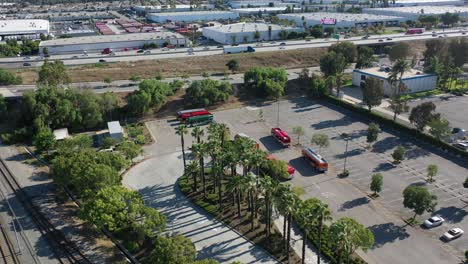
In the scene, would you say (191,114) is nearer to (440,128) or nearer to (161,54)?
(440,128)

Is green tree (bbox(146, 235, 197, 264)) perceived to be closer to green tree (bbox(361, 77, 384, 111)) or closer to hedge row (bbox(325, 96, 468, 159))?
hedge row (bbox(325, 96, 468, 159))

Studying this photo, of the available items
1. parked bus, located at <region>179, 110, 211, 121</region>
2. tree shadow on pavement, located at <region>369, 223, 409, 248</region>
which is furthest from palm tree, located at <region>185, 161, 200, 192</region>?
parked bus, located at <region>179, 110, 211, 121</region>

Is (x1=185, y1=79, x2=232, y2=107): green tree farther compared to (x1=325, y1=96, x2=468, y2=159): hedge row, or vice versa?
(x1=185, y1=79, x2=232, y2=107): green tree

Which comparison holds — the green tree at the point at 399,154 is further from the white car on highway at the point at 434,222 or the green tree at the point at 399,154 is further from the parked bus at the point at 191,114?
the parked bus at the point at 191,114

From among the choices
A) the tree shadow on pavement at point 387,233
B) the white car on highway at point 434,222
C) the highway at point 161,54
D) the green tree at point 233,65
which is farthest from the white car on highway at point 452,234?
the highway at point 161,54

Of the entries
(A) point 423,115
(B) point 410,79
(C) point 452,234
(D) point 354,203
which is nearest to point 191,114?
(D) point 354,203

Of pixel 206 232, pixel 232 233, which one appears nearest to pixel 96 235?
pixel 206 232

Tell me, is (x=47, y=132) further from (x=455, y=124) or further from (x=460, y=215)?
(x=455, y=124)
